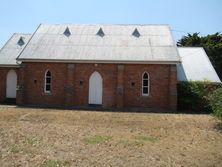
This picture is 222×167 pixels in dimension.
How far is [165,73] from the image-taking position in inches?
1037

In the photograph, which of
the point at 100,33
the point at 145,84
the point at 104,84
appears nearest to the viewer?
the point at 145,84

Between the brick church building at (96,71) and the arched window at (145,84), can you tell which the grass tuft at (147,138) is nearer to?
the brick church building at (96,71)

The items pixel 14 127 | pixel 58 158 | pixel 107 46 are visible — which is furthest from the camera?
pixel 107 46

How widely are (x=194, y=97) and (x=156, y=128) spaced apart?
1061 cm

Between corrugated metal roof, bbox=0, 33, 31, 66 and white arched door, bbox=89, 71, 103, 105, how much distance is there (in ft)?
25.1

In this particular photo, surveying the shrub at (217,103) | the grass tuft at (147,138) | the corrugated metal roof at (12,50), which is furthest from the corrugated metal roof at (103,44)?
the grass tuft at (147,138)

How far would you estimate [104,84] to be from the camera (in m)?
27.2

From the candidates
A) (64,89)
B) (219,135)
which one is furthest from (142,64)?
(219,135)

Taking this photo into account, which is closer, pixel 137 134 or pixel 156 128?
pixel 137 134

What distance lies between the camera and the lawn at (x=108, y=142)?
31.7 ft

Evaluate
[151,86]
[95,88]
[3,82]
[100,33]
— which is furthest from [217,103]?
[3,82]

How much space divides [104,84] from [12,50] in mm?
10873

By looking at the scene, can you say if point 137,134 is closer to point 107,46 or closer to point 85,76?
point 85,76

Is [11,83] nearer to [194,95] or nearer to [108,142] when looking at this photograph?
[194,95]
